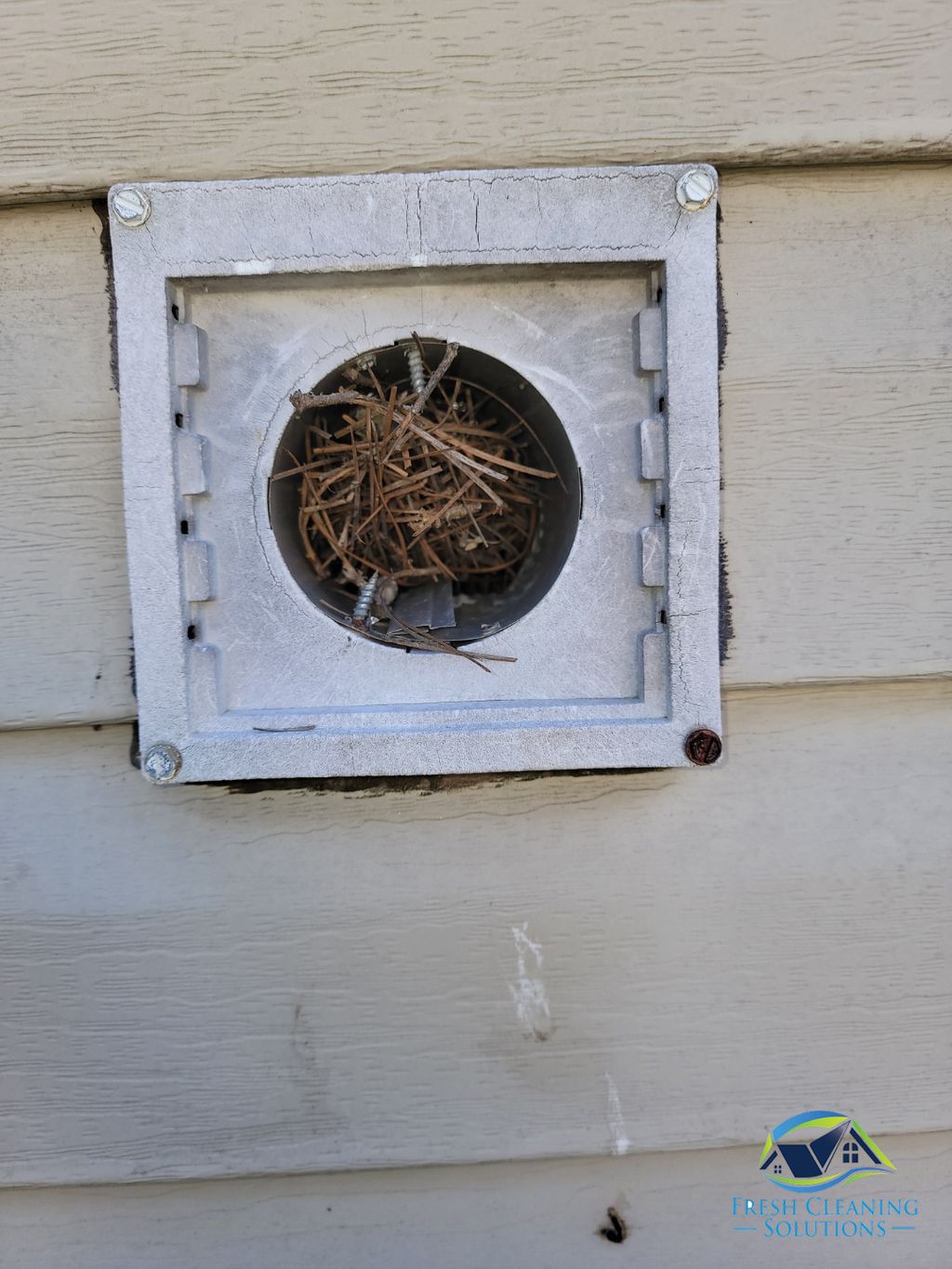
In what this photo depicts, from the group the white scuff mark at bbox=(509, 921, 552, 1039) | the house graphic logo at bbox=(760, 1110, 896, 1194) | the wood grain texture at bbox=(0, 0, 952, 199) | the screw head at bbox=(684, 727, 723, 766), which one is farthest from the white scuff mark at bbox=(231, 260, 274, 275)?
the house graphic logo at bbox=(760, 1110, 896, 1194)

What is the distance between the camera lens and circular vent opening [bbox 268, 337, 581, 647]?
132 cm

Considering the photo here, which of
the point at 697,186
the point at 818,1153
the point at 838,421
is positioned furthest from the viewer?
the point at 818,1153

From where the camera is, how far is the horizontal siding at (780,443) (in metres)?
1.22

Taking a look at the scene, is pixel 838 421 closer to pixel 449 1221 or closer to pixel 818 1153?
pixel 818 1153

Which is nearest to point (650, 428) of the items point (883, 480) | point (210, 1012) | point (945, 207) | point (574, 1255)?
point (883, 480)

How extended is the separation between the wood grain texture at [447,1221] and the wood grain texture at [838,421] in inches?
36.8

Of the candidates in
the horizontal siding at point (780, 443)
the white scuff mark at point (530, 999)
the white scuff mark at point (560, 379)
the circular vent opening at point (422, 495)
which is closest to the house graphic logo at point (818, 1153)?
the white scuff mark at point (530, 999)

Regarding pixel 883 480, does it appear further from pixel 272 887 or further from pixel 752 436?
pixel 272 887

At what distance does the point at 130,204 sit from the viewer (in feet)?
3.72

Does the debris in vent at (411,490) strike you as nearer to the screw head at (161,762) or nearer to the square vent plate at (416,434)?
the square vent plate at (416,434)

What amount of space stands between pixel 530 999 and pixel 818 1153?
0.59 m

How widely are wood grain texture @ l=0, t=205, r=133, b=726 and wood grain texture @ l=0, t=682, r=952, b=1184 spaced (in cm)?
12

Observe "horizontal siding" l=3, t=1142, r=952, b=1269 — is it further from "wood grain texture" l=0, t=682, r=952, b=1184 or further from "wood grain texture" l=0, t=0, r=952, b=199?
"wood grain texture" l=0, t=0, r=952, b=199

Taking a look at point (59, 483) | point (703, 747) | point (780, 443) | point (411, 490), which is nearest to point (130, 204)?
point (59, 483)
